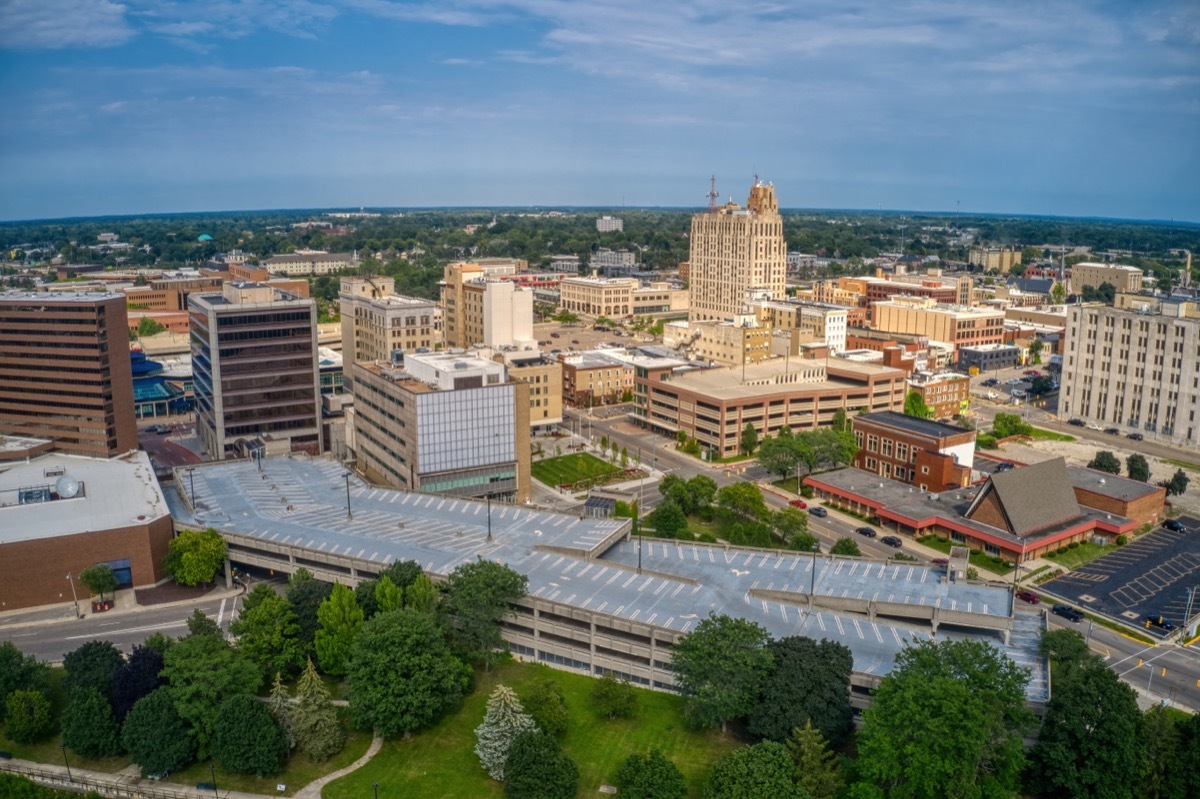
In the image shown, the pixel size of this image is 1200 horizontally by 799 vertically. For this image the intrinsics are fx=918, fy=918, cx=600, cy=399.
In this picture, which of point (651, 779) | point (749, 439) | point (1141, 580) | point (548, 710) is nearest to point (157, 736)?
point (548, 710)

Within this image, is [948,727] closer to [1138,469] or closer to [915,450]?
[915,450]

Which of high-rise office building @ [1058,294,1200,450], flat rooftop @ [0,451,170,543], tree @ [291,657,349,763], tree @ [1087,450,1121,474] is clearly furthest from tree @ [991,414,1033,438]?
flat rooftop @ [0,451,170,543]

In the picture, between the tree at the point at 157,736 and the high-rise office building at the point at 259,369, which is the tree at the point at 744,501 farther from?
the tree at the point at 157,736

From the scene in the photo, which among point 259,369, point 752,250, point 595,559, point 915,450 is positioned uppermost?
point 752,250

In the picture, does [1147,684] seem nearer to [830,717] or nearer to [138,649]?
[830,717]

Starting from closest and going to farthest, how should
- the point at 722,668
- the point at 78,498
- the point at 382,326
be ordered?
1. the point at 722,668
2. the point at 78,498
3. the point at 382,326

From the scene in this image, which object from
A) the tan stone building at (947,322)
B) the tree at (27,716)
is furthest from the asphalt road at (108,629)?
the tan stone building at (947,322)

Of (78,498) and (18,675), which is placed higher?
(78,498)
